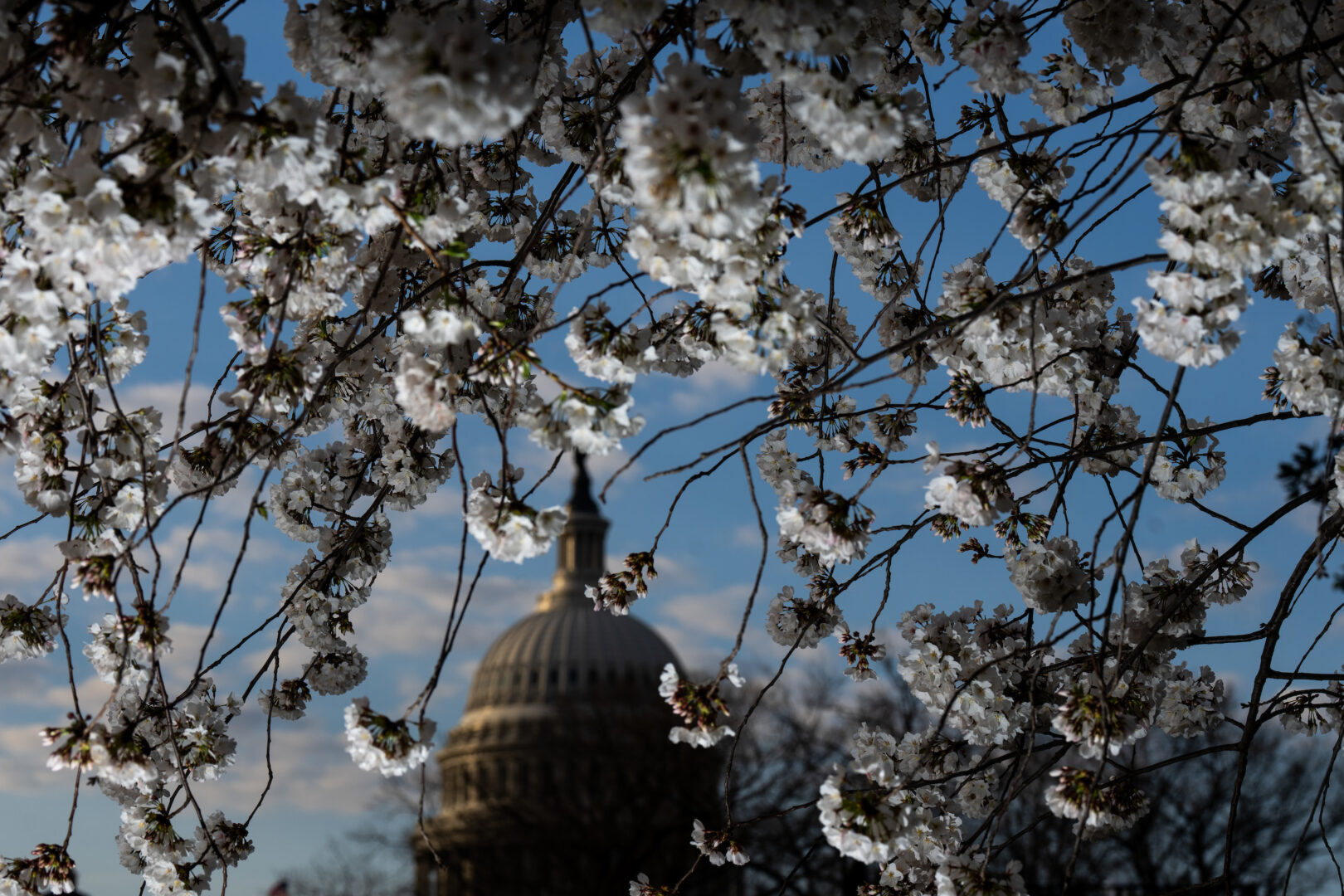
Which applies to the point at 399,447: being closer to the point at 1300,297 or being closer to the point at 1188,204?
the point at 1188,204

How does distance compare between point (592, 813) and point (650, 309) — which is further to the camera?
point (592, 813)

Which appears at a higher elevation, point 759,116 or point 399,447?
point 759,116

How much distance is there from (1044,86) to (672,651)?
67482 millimetres

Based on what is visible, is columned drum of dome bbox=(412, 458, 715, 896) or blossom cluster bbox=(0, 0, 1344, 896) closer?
blossom cluster bbox=(0, 0, 1344, 896)

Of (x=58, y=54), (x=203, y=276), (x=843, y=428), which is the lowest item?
(x=203, y=276)

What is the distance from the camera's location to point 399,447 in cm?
270

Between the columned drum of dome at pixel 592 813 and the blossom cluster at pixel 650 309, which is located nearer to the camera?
Result: the blossom cluster at pixel 650 309

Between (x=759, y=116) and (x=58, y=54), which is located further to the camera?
(x=759, y=116)

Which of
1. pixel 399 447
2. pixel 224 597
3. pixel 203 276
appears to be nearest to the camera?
pixel 203 276

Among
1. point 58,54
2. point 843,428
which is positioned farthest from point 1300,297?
point 58,54

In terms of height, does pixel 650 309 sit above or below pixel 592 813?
below

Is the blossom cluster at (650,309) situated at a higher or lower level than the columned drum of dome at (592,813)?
lower

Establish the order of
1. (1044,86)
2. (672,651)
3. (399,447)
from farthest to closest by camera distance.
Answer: (672,651)
(399,447)
(1044,86)

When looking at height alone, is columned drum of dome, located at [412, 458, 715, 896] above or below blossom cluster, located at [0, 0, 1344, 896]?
above
